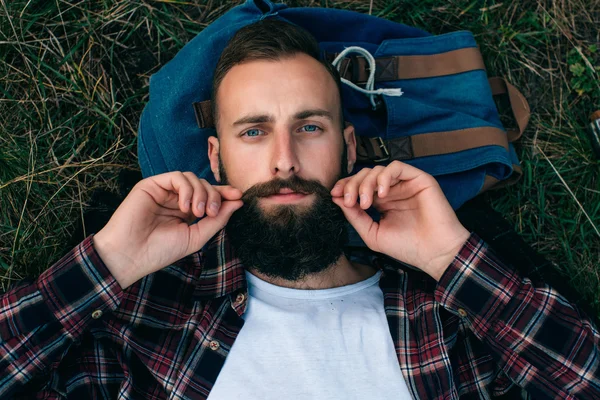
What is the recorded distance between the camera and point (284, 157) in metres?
2.54

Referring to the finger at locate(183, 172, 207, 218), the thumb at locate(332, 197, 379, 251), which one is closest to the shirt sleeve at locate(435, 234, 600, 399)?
the thumb at locate(332, 197, 379, 251)

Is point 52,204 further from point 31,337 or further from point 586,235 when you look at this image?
point 586,235

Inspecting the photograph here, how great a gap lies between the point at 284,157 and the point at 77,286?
1.15 metres

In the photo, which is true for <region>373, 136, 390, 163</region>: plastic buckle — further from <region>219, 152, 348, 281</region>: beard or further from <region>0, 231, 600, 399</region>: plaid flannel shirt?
<region>0, 231, 600, 399</region>: plaid flannel shirt

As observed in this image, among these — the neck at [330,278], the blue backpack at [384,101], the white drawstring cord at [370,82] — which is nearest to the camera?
the neck at [330,278]

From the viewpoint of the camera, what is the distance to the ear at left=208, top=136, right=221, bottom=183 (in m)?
3.00

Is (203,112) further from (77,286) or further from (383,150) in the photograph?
(77,286)

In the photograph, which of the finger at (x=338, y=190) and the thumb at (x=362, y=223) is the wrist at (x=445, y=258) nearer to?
the thumb at (x=362, y=223)

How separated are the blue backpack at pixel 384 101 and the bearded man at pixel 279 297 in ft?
1.28

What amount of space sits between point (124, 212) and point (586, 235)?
3.15 metres

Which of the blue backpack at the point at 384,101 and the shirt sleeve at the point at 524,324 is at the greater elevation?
the blue backpack at the point at 384,101

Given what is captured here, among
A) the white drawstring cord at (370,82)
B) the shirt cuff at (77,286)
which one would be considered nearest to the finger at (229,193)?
the shirt cuff at (77,286)

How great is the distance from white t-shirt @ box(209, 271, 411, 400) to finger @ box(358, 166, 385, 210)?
0.68 meters

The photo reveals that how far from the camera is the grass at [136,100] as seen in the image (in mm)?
→ 3467
